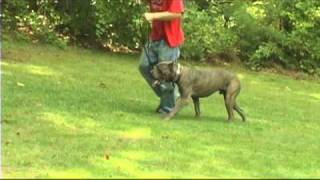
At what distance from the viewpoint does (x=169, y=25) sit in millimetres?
10227

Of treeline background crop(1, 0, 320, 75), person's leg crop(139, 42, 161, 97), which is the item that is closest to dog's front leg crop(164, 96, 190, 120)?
person's leg crop(139, 42, 161, 97)

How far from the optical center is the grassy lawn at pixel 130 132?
7232 mm

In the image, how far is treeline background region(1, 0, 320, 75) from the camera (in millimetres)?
18750

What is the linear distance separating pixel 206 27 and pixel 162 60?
8.92m

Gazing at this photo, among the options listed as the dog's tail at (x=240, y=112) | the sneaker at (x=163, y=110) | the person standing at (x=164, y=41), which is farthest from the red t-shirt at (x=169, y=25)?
the dog's tail at (x=240, y=112)

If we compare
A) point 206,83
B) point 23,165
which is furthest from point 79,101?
point 23,165

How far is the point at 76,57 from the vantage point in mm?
17203

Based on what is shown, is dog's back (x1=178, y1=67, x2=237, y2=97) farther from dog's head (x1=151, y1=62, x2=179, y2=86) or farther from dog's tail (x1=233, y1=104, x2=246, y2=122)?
dog's tail (x1=233, y1=104, x2=246, y2=122)

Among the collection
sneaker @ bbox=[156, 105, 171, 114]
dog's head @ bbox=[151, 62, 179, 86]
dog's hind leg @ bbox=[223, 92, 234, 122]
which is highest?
dog's head @ bbox=[151, 62, 179, 86]

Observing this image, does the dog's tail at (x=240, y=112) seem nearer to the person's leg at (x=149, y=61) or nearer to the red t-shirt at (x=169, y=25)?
the person's leg at (x=149, y=61)

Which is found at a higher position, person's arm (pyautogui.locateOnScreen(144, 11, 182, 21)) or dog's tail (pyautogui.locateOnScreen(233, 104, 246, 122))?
person's arm (pyautogui.locateOnScreen(144, 11, 182, 21))

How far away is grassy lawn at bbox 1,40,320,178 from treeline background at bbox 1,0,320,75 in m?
3.74

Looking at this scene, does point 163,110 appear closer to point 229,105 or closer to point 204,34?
point 229,105

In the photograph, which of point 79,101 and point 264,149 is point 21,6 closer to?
point 79,101
